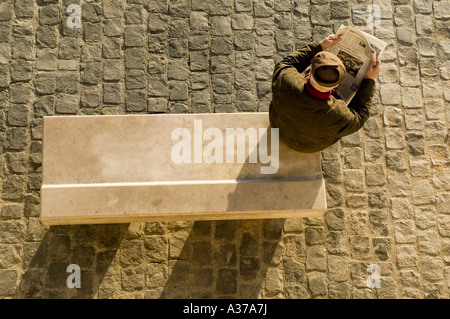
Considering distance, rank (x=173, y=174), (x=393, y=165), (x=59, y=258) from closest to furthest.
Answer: (x=173, y=174)
(x=59, y=258)
(x=393, y=165)

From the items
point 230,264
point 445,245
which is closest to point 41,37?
point 230,264

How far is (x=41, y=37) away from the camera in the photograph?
591cm

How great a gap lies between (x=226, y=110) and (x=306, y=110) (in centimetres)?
211

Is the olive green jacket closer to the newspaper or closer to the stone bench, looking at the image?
the newspaper

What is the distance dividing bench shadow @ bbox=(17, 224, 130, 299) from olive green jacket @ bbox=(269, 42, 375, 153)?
96.3 inches

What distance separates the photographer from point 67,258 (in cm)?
532

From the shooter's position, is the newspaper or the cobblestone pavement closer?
the newspaper

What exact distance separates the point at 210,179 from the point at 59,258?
2161mm

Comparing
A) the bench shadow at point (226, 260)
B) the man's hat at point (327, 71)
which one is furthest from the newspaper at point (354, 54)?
the bench shadow at point (226, 260)

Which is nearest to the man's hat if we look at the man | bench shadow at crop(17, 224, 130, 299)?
the man

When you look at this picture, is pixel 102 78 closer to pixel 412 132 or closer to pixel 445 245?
pixel 412 132

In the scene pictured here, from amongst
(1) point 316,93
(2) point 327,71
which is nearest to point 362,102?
(1) point 316,93

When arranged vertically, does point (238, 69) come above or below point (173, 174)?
above

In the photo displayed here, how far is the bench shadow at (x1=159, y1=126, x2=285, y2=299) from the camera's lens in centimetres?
532
